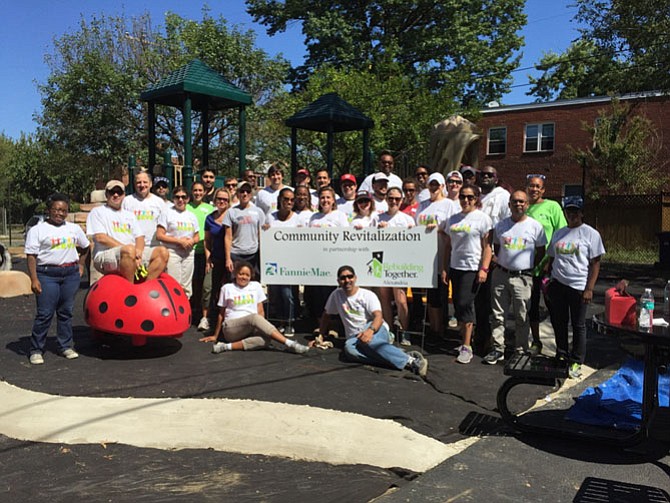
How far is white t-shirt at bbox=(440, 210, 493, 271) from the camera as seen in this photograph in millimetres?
6680

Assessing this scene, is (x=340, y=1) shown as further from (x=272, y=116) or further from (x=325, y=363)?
(x=325, y=363)

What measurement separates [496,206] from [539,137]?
24.8 meters

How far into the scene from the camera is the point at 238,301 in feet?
23.2

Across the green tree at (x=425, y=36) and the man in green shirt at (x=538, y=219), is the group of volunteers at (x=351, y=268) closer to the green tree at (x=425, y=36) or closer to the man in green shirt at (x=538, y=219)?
the man in green shirt at (x=538, y=219)

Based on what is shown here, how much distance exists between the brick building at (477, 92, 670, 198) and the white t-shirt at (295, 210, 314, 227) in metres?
23.2

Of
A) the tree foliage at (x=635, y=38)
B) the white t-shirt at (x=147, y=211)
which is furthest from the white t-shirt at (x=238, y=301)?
the tree foliage at (x=635, y=38)

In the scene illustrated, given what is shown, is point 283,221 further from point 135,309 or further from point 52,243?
point 52,243

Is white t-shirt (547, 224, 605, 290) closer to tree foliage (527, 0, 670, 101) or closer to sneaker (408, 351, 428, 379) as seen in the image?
sneaker (408, 351, 428, 379)

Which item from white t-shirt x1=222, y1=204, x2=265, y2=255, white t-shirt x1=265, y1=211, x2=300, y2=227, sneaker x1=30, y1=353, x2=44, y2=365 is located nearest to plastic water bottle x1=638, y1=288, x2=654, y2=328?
white t-shirt x1=265, y1=211, x2=300, y2=227

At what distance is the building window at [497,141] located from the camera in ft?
102

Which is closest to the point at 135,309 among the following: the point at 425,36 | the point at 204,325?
the point at 204,325

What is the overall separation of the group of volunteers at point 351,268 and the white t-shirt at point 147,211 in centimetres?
1

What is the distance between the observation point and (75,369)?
625 cm

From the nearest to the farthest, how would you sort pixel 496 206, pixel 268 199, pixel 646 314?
pixel 646 314
pixel 496 206
pixel 268 199
